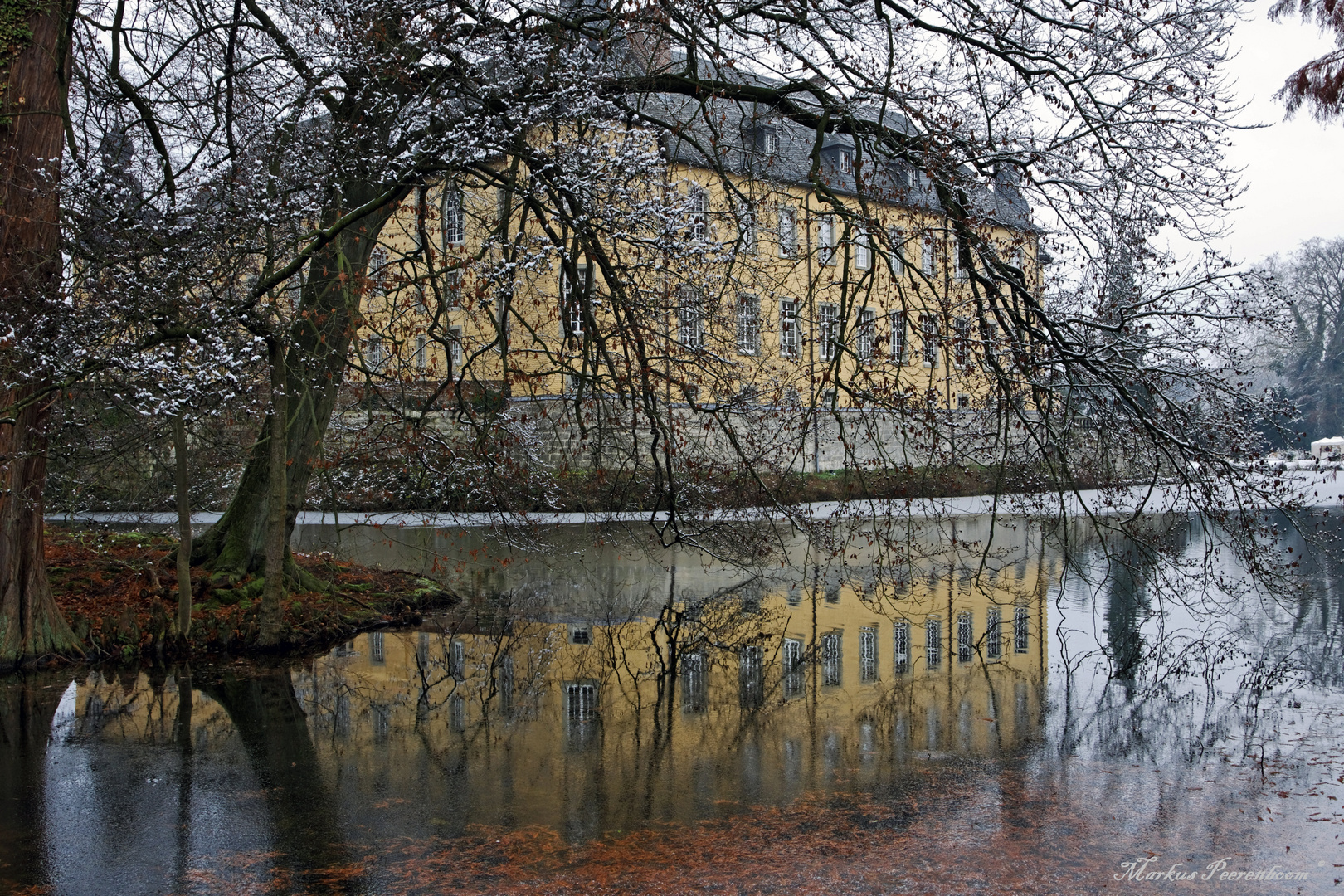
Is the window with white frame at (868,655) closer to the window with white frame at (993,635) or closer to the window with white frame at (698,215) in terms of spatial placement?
the window with white frame at (993,635)

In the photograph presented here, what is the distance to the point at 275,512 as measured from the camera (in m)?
9.93

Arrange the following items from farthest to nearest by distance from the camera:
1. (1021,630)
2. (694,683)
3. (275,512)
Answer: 1. (1021,630)
2. (275,512)
3. (694,683)

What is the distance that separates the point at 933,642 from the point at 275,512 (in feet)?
19.9

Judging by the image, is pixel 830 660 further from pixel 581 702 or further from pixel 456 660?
pixel 456 660

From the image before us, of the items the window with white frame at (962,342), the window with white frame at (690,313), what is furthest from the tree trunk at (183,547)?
the window with white frame at (962,342)

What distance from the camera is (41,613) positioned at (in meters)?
9.41

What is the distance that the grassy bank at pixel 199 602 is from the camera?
10008 mm

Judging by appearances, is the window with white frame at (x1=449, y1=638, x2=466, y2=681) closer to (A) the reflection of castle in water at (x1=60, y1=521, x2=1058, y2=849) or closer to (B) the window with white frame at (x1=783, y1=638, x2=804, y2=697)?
(A) the reflection of castle in water at (x1=60, y1=521, x2=1058, y2=849)

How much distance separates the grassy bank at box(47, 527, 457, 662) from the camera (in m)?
10.0

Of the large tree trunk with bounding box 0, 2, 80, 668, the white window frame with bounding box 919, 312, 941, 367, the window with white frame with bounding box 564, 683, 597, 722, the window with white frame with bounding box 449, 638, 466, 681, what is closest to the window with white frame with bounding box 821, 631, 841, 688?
the window with white frame with bounding box 564, 683, 597, 722

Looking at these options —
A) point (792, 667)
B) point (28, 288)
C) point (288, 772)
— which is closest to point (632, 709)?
point (792, 667)

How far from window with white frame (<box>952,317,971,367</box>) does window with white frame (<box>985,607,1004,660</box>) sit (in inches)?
103

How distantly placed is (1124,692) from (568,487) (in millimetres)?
15356

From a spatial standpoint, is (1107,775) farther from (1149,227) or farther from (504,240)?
(504,240)
